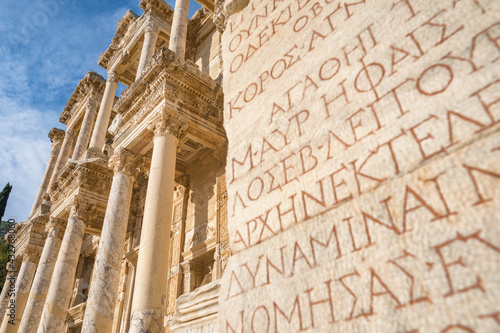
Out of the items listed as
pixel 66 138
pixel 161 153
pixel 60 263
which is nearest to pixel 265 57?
pixel 161 153

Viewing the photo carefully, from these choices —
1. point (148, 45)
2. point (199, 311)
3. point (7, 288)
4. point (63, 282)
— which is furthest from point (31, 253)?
point (199, 311)

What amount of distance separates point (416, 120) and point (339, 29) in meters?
0.93

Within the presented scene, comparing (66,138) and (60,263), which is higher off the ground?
(66,138)

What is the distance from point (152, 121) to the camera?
8.38 metres

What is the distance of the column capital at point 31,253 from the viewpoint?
51.1 feet

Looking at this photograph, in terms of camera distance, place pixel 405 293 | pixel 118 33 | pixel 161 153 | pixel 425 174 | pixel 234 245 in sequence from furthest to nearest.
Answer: pixel 118 33 < pixel 161 153 < pixel 234 245 < pixel 425 174 < pixel 405 293

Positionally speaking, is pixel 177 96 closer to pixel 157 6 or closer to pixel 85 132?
pixel 157 6

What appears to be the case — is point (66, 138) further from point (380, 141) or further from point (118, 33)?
point (380, 141)

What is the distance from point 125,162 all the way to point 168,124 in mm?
2329

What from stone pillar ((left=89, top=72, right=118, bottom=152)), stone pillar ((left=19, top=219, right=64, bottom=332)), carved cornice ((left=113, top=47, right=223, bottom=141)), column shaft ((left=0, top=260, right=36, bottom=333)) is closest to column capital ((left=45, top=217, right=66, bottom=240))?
stone pillar ((left=19, top=219, right=64, bottom=332))

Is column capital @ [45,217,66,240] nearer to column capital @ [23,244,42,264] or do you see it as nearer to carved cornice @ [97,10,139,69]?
column capital @ [23,244,42,264]

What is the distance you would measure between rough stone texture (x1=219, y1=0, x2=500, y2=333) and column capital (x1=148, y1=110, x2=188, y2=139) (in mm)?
5945

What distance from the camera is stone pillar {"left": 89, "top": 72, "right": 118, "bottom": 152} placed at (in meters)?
13.5

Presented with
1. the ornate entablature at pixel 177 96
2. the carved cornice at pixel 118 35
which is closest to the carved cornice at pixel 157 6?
the carved cornice at pixel 118 35
